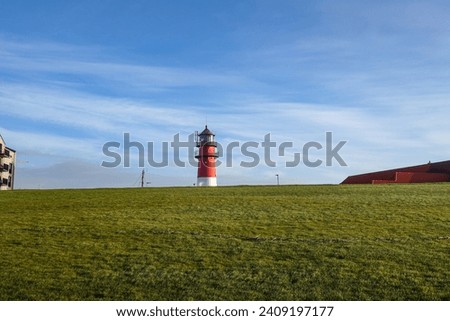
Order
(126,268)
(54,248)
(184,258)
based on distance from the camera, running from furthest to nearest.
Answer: (54,248), (184,258), (126,268)

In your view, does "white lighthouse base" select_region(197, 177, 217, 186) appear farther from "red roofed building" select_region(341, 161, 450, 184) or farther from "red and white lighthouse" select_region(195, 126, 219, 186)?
"red roofed building" select_region(341, 161, 450, 184)

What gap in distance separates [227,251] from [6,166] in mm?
76457

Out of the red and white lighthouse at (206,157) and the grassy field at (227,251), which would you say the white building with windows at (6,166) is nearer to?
the red and white lighthouse at (206,157)

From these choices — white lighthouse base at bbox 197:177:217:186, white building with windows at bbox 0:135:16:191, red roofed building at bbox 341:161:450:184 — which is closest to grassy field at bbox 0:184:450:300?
red roofed building at bbox 341:161:450:184

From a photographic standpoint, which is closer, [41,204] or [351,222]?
[351,222]

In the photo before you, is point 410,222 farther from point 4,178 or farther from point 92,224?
point 4,178

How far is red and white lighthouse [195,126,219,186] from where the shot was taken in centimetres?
6650

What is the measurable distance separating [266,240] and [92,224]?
24.2 ft

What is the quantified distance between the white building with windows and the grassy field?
59.3 m
